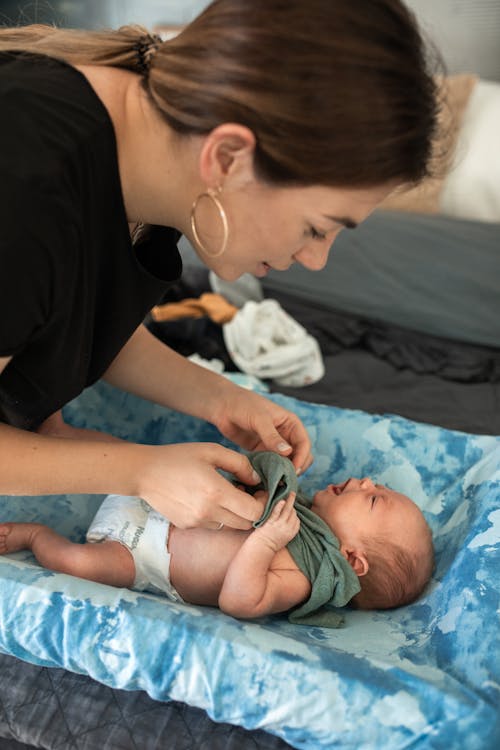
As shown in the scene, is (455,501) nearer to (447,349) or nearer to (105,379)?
(105,379)

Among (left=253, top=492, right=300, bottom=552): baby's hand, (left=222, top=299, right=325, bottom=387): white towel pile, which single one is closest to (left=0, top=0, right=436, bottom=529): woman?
(left=253, top=492, right=300, bottom=552): baby's hand

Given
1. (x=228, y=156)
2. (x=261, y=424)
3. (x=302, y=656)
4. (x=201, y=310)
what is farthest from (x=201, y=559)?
(x=201, y=310)

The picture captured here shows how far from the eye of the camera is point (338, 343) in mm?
2318

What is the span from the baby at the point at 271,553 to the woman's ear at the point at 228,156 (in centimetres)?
49

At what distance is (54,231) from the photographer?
0.80 meters

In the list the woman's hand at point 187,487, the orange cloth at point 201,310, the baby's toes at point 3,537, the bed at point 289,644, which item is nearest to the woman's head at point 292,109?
the woman's hand at point 187,487

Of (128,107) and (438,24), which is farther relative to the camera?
(438,24)

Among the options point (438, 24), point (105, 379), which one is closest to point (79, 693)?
point (105, 379)

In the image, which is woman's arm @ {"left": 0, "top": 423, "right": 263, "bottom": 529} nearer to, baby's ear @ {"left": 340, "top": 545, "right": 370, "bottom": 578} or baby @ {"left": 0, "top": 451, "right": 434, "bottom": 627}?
baby @ {"left": 0, "top": 451, "right": 434, "bottom": 627}

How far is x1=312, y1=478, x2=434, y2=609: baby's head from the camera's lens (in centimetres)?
125

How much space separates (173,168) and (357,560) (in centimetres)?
73

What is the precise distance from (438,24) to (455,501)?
2488 millimetres

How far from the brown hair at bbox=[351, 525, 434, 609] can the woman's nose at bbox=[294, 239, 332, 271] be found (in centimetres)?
55

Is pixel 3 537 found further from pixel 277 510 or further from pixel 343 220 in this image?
pixel 343 220
